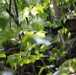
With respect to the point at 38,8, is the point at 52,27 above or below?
below

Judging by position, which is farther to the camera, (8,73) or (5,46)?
(5,46)

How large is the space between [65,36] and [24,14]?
8.03 ft

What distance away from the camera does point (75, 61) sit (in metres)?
1.06

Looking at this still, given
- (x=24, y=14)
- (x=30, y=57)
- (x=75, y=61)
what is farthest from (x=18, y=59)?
(x=75, y=61)

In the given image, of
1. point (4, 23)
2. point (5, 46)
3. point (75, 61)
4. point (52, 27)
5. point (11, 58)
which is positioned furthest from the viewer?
point (5, 46)

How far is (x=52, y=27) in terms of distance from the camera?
1.69 meters

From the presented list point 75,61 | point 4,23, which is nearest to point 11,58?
point 4,23

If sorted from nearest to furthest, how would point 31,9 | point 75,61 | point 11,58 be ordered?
point 11,58
point 31,9
point 75,61

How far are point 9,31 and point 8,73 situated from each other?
0.33 ft

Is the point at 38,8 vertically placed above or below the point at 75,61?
above

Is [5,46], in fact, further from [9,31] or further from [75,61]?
[9,31]

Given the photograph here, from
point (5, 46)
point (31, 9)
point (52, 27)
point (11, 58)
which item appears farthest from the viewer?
point (5, 46)

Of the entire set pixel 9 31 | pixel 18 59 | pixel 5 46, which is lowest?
pixel 5 46

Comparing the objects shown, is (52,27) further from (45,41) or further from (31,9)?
(45,41)
